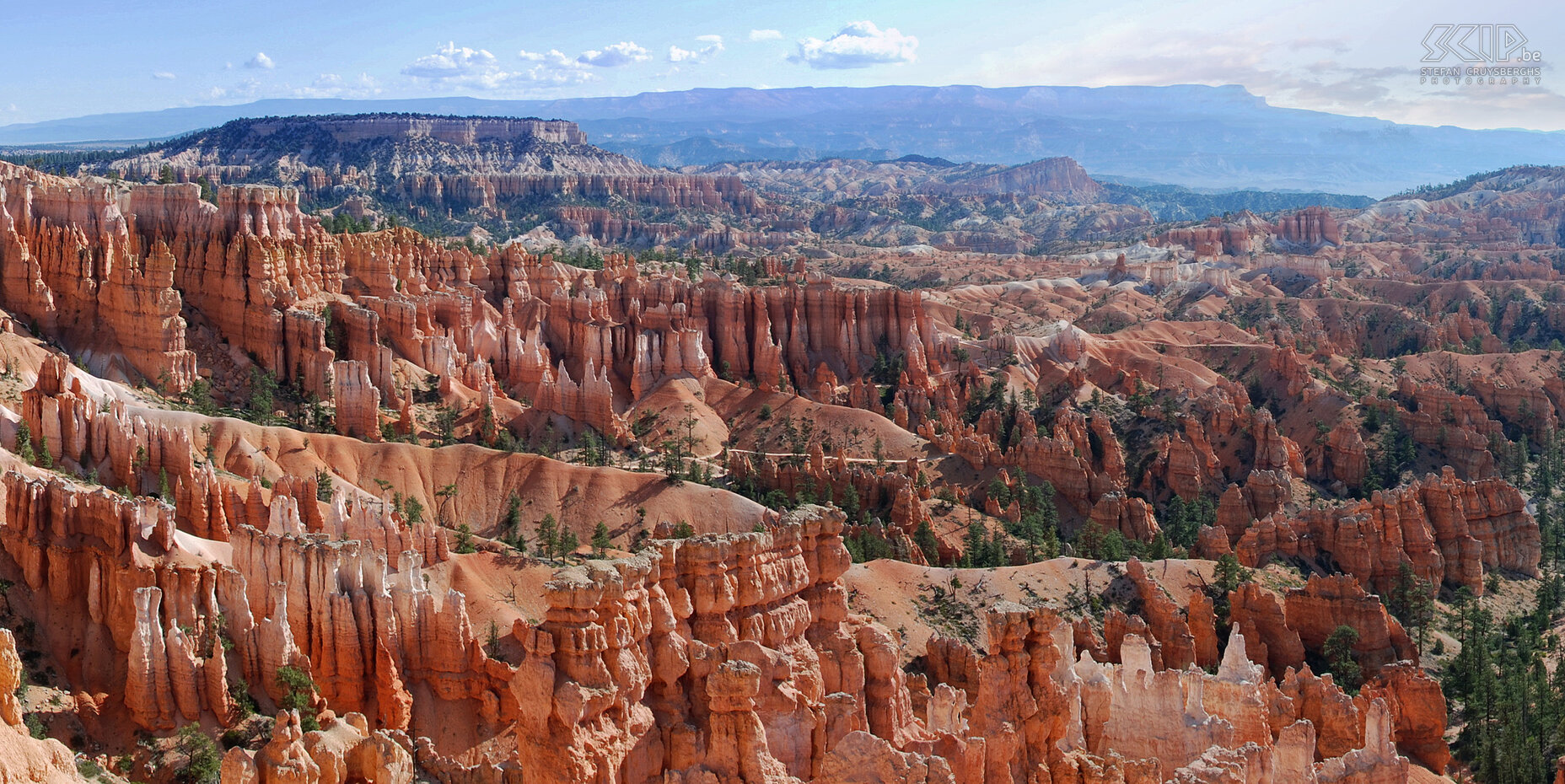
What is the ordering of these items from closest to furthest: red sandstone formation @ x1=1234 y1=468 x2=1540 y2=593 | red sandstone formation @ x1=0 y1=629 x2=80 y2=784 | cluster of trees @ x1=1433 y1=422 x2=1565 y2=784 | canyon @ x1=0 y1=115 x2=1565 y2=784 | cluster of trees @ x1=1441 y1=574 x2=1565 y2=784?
red sandstone formation @ x1=0 y1=629 x2=80 y2=784 < canyon @ x1=0 y1=115 x2=1565 y2=784 < cluster of trees @ x1=1441 y1=574 x2=1565 y2=784 < cluster of trees @ x1=1433 y1=422 x2=1565 y2=784 < red sandstone formation @ x1=1234 y1=468 x2=1540 y2=593

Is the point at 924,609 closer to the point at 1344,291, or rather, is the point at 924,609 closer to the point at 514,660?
the point at 514,660

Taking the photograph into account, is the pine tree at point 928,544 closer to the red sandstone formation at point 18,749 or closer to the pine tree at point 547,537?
the pine tree at point 547,537

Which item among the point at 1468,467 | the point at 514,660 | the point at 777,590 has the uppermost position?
the point at 777,590

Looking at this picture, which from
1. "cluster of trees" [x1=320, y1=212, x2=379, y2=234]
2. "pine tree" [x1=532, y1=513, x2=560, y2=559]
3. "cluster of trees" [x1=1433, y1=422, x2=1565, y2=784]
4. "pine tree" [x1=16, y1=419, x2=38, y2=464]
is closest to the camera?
"cluster of trees" [x1=1433, y1=422, x2=1565, y2=784]

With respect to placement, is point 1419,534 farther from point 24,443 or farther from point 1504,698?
point 24,443

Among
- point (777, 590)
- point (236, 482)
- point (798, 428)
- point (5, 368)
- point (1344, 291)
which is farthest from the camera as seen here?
point (1344, 291)

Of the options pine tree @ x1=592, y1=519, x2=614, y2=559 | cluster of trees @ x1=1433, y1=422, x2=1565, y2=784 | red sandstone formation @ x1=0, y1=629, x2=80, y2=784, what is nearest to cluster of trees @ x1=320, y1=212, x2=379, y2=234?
pine tree @ x1=592, y1=519, x2=614, y2=559

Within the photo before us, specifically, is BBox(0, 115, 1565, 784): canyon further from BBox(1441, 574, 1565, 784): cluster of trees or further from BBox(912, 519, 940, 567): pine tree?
BBox(1441, 574, 1565, 784): cluster of trees

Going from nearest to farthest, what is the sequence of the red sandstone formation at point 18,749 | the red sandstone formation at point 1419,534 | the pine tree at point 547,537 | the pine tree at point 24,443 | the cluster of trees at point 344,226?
the red sandstone formation at point 18,749 < the pine tree at point 24,443 < the pine tree at point 547,537 < the red sandstone formation at point 1419,534 < the cluster of trees at point 344,226

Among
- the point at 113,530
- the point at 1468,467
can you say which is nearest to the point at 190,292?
the point at 113,530

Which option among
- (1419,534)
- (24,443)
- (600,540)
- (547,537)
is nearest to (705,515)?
(600,540)

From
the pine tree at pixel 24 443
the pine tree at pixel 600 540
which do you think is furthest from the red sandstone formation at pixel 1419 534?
the pine tree at pixel 24 443
